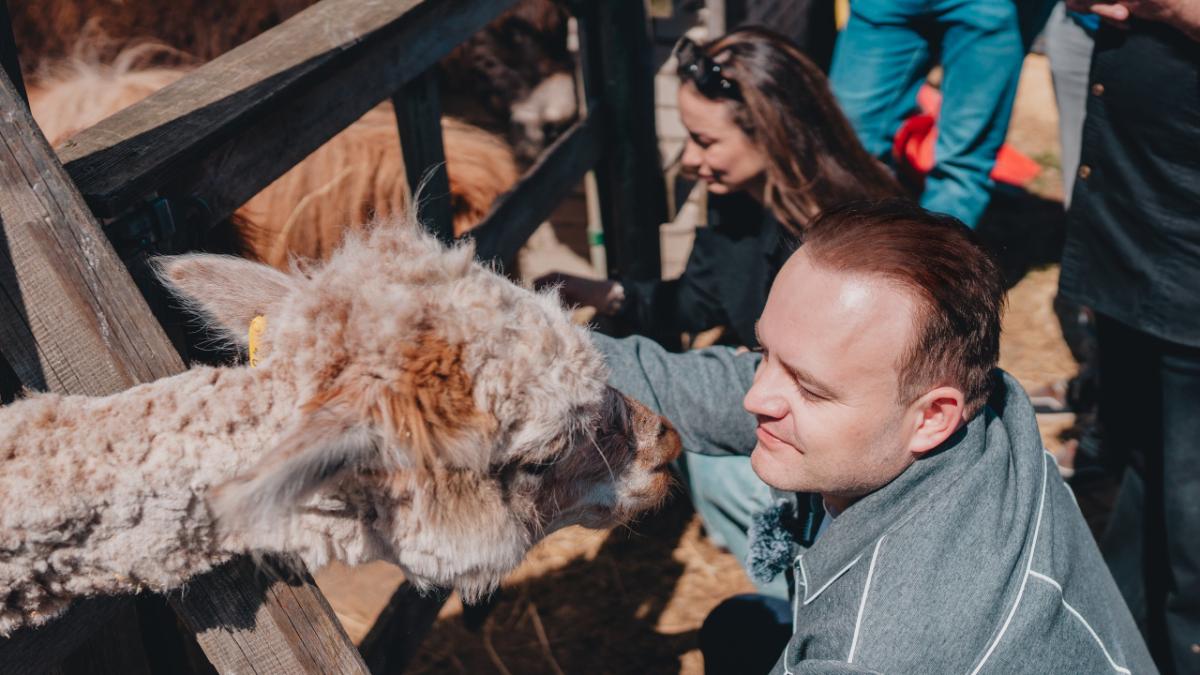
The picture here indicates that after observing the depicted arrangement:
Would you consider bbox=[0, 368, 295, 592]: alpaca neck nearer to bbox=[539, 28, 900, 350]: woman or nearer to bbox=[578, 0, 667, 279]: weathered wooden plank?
bbox=[539, 28, 900, 350]: woman

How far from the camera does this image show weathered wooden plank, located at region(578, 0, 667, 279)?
12.7ft

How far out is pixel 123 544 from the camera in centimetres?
130

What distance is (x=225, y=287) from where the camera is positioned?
164 cm

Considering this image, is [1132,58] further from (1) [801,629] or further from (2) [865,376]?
(1) [801,629]

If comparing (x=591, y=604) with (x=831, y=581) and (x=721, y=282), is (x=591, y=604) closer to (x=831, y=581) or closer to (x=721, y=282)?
(x=721, y=282)

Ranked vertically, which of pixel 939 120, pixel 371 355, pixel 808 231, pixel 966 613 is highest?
pixel 371 355

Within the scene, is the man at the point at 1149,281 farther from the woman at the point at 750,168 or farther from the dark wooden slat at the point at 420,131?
the dark wooden slat at the point at 420,131

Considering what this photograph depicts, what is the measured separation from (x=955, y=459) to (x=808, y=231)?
511 mm

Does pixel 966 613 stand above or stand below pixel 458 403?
below

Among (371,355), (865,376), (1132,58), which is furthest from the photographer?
(1132,58)

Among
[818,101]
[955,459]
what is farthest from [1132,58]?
[955,459]

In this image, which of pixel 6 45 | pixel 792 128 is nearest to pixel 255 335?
pixel 6 45

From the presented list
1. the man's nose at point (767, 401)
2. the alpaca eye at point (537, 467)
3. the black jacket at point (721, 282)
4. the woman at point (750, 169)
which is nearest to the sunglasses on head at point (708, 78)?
the woman at point (750, 169)

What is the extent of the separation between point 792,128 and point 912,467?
1.51 metres
